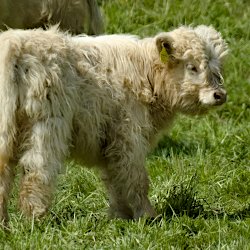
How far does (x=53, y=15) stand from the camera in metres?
A: 9.55

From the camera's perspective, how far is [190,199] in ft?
24.0

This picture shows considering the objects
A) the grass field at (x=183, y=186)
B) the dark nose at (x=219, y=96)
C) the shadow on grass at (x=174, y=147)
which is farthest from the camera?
the shadow on grass at (x=174, y=147)

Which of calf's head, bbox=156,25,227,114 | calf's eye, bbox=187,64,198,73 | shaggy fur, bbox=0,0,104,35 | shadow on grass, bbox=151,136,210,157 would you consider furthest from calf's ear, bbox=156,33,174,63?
shaggy fur, bbox=0,0,104,35

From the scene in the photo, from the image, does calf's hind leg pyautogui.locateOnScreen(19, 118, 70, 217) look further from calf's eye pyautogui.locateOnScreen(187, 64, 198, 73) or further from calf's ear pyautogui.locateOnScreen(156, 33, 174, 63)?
calf's eye pyautogui.locateOnScreen(187, 64, 198, 73)

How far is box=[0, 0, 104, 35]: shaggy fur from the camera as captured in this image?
9.34 meters

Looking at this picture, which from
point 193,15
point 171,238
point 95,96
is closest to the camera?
point 171,238

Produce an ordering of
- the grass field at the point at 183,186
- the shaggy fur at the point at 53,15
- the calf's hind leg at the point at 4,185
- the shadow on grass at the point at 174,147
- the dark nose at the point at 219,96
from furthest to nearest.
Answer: the shaggy fur at the point at 53,15 < the shadow on grass at the point at 174,147 < the dark nose at the point at 219,96 < the calf's hind leg at the point at 4,185 < the grass field at the point at 183,186

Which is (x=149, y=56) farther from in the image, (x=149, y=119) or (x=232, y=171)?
(x=232, y=171)

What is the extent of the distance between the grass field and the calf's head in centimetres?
75

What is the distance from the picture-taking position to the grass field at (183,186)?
6297 mm

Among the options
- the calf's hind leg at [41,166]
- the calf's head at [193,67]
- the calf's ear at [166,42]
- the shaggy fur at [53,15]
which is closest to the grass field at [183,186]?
the calf's hind leg at [41,166]

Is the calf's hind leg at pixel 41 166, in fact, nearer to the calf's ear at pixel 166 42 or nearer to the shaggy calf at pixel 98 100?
the shaggy calf at pixel 98 100

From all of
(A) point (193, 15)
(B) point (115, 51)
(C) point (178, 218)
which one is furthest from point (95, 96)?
(A) point (193, 15)

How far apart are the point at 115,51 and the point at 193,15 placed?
532 cm
